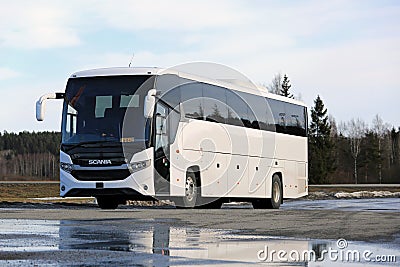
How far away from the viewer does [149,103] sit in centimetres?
1959

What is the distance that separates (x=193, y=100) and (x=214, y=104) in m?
1.25

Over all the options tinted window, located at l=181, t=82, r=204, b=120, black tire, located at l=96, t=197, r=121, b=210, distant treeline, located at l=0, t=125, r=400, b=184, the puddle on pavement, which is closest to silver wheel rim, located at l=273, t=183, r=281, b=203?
tinted window, located at l=181, t=82, r=204, b=120

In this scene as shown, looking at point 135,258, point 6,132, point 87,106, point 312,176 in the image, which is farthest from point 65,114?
point 6,132

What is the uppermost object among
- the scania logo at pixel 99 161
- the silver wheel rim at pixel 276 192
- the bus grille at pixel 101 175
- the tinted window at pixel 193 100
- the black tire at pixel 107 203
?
the tinted window at pixel 193 100

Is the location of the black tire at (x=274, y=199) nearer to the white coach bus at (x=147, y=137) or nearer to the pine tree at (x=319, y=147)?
the white coach bus at (x=147, y=137)

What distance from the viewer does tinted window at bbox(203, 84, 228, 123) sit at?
22.1 m

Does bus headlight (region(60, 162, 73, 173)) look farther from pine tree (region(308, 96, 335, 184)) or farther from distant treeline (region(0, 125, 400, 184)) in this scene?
pine tree (region(308, 96, 335, 184))

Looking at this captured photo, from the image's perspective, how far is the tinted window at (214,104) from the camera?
2212 centimetres

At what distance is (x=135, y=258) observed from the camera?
8023 millimetres

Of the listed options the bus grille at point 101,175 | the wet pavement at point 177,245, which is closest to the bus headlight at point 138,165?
the bus grille at point 101,175

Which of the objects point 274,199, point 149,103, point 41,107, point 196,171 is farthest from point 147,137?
point 274,199

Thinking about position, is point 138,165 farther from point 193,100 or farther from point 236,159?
point 236,159

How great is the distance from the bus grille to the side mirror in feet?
4.98

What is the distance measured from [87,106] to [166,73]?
7.22ft
